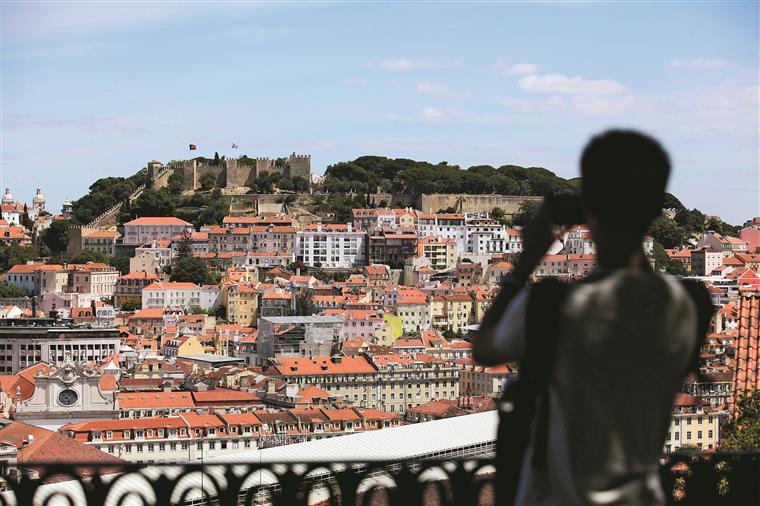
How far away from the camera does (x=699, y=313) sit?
2.37 m

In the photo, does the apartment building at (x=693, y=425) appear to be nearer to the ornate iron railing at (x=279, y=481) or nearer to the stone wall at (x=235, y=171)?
the ornate iron railing at (x=279, y=481)

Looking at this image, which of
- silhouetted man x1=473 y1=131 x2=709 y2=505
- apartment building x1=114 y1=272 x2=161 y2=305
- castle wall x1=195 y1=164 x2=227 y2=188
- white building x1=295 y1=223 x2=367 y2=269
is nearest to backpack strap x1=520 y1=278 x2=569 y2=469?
silhouetted man x1=473 y1=131 x2=709 y2=505

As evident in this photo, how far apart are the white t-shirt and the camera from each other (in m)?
0.19

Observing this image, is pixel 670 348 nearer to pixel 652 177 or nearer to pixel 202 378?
pixel 652 177

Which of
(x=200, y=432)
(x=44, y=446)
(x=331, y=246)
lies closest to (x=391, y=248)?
(x=331, y=246)

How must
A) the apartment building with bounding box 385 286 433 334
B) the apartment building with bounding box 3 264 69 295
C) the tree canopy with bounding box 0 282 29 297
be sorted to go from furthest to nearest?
the apartment building with bounding box 3 264 69 295
the tree canopy with bounding box 0 282 29 297
the apartment building with bounding box 385 286 433 334

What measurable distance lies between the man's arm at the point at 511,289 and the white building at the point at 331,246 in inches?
2370

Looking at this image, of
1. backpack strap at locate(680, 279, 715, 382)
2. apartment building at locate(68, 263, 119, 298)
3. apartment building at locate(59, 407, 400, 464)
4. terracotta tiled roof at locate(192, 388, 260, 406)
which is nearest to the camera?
backpack strap at locate(680, 279, 715, 382)

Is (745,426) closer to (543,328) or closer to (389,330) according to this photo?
(543,328)

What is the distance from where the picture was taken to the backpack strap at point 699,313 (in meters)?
2.35

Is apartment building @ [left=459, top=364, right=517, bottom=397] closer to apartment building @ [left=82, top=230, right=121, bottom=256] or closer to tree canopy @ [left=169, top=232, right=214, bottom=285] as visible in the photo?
tree canopy @ [left=169, top=232, right=214, bottom=285]

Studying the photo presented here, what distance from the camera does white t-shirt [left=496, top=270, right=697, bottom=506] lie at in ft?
7.32

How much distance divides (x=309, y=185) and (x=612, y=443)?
71410 mm

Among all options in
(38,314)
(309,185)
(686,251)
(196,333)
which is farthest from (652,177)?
(309,185)
